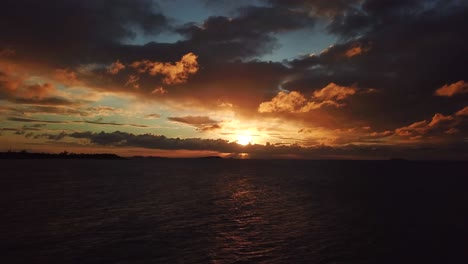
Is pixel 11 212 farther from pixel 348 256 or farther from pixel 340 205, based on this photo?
pixel 340 205

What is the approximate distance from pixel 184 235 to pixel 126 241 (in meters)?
5.99


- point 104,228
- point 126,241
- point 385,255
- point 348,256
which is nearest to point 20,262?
point 126,241

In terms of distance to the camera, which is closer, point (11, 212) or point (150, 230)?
point (150, 230)

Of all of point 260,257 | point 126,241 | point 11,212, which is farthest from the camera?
point 11,212

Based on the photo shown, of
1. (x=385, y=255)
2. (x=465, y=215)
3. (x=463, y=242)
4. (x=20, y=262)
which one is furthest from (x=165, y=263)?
(x=465, y=215)

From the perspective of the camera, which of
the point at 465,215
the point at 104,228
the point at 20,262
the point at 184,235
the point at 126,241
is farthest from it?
the point at 465,215

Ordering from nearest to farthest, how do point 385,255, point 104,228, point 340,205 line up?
point 385,255 → point 104,228 → point 340,205

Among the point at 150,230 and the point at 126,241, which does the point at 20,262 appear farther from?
the point at 150,230

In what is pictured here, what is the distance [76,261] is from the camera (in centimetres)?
2636

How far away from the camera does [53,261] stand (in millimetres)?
26266

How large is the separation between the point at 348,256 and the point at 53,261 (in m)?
24.2

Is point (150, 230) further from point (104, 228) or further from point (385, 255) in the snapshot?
point (385, 255)

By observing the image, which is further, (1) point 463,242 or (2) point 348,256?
(1) point 463,242

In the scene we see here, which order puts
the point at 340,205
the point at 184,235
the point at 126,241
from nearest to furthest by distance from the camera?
the point at 126,241, the point at 184,235, the point at 340,205
